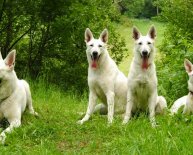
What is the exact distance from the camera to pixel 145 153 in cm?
556

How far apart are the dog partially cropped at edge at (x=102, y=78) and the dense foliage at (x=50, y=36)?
5649 mm

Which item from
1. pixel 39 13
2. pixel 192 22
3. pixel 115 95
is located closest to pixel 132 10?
pixel 192 22

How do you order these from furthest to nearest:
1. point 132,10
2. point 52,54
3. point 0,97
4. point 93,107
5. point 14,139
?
point 132,10
point 52,54
point 93,107
point 0,97
point 14,139

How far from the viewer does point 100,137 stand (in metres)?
6.75

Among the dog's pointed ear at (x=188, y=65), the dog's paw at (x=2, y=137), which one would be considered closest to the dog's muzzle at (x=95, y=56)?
the dog's pointed ear at (x=188, y=65)

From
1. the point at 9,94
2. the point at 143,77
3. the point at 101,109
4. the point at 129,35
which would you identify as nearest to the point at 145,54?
the point at 143,77

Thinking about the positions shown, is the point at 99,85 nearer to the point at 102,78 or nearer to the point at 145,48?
the point at 102,78

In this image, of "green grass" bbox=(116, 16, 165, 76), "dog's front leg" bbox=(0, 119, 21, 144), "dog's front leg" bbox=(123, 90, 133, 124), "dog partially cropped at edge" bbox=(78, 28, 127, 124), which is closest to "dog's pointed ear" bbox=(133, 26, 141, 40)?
"dog partially cropped at edge" bbox=(78, 28, 127, 124)

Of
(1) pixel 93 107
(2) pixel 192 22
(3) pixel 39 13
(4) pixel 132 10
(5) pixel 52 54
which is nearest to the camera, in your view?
(1) pixel 93 107

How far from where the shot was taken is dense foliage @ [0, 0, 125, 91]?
13.6m

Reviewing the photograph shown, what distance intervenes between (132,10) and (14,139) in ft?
140

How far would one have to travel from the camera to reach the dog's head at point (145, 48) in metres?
7.55

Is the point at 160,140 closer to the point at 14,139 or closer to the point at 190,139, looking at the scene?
the point at 190,139

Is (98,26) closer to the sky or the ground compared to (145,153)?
closer to the sky
